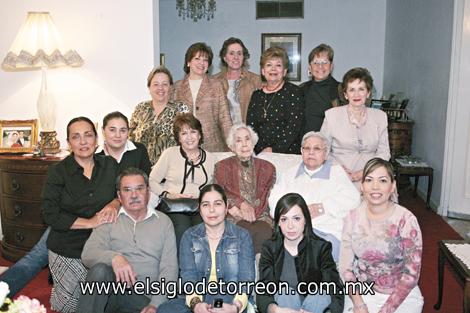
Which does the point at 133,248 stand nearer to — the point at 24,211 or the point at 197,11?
the point at 24,211

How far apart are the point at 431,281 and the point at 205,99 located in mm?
2146

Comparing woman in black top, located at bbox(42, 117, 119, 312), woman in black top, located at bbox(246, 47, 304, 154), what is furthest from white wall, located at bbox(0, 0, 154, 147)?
woman in black top, located at bbox(42, 117, 119, 312)

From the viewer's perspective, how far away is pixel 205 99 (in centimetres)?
398

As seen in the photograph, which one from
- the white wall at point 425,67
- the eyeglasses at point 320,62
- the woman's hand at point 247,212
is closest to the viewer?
the woman's hand at point 247,212

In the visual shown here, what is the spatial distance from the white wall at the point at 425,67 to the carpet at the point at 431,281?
0.71 m

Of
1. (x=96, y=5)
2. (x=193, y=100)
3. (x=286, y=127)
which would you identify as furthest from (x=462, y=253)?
(x=96, y=5)

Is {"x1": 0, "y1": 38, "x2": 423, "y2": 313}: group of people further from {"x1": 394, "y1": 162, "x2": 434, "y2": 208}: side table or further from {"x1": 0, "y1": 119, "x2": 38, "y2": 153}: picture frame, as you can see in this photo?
{"x1": 394, "y1": 162, "x2": 434, "y2": 208}: side table

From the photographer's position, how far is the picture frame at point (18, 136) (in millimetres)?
4219

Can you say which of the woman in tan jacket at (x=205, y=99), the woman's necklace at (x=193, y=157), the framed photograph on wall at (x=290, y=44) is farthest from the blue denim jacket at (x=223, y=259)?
the framed photograph on wall at (x=290, y=44)

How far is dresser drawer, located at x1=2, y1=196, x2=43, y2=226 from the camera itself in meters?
4.05

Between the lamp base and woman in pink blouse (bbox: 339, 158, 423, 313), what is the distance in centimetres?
250

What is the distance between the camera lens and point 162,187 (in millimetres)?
3488

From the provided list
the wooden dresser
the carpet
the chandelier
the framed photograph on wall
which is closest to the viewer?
the carpet

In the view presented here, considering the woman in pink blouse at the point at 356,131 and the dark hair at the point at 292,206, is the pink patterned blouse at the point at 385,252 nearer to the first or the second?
the dark hair at the point at 292,206
